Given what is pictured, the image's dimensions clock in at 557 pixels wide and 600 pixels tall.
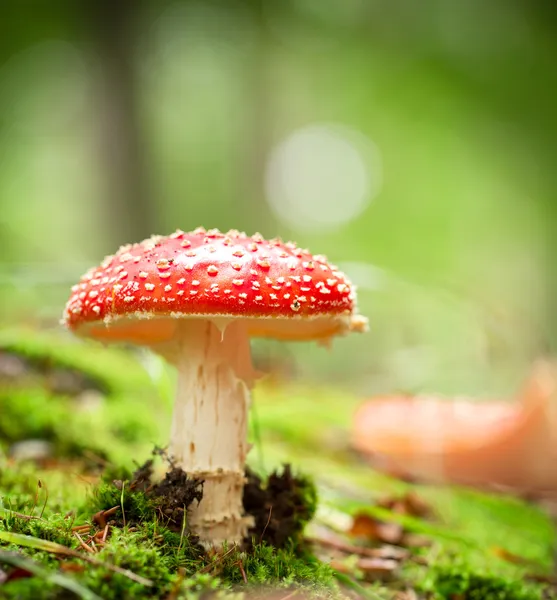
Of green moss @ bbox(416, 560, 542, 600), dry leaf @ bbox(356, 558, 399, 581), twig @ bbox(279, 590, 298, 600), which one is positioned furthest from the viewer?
dry leaf @ bbox(356, 558, 399, 581)

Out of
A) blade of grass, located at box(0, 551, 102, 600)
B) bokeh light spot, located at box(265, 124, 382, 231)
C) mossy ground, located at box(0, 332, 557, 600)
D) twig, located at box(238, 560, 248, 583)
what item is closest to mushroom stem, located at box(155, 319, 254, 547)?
mossy ground, located at box(0, 332, 557, 600)

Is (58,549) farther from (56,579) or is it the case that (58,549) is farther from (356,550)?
(356,550)

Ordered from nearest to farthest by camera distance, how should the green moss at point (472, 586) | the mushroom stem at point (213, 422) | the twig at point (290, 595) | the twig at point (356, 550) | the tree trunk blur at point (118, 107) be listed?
the twig at point (290, 595), the mushroom stem at point (213, 422), the green moss at point (472, 586), the twig at point (356, 550), the tree trunk blur at point (118, 107)

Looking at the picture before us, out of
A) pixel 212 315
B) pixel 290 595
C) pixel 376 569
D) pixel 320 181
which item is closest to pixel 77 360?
pixel 376 569

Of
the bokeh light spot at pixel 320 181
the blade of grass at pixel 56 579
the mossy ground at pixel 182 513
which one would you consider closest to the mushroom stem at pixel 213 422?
the mossy ground at pixel 182 513

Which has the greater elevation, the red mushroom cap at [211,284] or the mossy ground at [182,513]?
the red mushroom cap at [211,284]

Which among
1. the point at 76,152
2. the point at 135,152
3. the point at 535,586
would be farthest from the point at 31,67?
the point at 535,586

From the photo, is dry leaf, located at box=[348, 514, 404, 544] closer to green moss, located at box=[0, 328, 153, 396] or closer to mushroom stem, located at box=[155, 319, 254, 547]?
mushroom stem, located at box=[155, 319, 254, 547]

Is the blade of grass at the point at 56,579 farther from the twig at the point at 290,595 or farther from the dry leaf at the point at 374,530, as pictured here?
the dry leaf at the point at 374,530

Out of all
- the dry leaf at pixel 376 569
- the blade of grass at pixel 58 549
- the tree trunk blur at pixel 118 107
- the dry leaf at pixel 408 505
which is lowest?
the dry leaf at pixel 376 569
